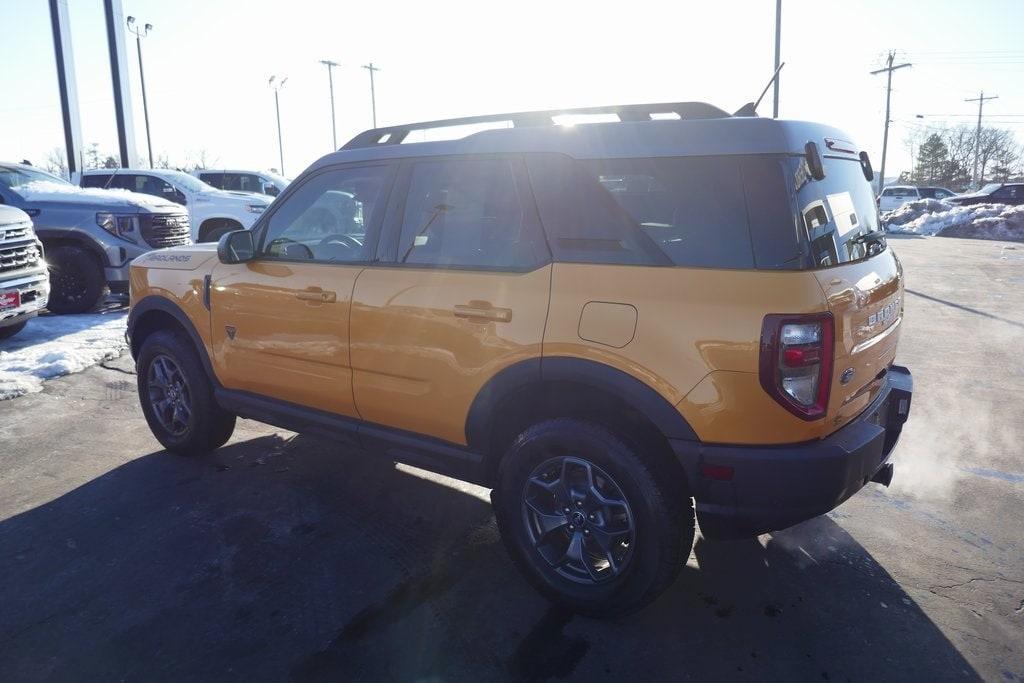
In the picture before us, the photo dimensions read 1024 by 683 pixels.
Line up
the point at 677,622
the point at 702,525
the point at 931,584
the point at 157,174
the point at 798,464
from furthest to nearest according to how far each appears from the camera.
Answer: the point at 157,174 → the point at 931,584 → the point at 677,622 → the point at 702,525 → the point at 798,464

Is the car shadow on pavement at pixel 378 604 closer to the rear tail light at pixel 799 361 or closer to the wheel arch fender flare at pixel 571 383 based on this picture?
the wheel arch fender flare at pixel 571 383

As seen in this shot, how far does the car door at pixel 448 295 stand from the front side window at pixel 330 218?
0.17 meters

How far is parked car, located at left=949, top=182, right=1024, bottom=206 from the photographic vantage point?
28.3 metres

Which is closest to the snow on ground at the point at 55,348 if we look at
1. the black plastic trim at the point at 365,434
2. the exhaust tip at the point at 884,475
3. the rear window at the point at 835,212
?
the black plastic trim at the point at 365,434

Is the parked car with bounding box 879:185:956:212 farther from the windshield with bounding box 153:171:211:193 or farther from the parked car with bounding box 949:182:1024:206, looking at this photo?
the windshield with bounding box 153:171:211:193

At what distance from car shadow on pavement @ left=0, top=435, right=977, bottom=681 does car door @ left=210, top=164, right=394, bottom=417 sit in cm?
70

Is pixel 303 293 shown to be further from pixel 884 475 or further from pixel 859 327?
pixel 884 475

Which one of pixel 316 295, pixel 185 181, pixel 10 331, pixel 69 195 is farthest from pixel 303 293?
pixel 185 181

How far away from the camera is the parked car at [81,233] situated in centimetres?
888

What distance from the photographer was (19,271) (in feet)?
22.8

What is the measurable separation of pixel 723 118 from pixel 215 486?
3.38 metres

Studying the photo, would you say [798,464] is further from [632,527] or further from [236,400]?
[236,400]

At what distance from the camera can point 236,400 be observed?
4.12m

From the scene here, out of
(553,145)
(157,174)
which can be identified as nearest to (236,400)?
(553,145)
